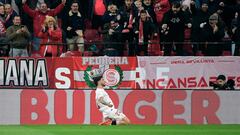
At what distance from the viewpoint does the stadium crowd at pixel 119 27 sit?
2248 cm

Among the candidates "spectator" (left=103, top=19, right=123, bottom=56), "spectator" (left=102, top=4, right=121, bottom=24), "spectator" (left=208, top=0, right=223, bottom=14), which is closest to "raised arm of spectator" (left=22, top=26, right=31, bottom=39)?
"spectator" (left=103, top=19, right=123, bottom=56)

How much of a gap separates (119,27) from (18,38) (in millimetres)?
3128

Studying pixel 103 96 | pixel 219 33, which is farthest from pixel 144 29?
pixel 103 96

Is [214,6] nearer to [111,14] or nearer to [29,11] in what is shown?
[111,14]

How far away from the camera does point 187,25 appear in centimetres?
2373

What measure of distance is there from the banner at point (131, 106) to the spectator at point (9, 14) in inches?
97.0

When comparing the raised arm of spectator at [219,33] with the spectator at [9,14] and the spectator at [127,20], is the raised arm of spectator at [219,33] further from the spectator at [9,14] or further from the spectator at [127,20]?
the spectator at [9,14]

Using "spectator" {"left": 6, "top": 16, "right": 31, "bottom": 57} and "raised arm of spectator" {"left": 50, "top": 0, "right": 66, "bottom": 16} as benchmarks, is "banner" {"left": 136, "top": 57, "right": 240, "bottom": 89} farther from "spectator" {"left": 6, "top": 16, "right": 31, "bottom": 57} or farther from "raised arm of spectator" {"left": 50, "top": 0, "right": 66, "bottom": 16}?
"raised arm of spectator" {"left": 50, "top": 0, "right": 66, "bottom": 16}

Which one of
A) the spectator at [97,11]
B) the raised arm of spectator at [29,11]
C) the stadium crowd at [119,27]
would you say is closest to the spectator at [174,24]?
the stadium crowd at [119,27]

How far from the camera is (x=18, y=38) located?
22438mm

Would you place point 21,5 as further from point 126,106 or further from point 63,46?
point 126,106

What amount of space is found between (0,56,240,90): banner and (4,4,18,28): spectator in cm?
175

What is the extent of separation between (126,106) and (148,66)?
129cm

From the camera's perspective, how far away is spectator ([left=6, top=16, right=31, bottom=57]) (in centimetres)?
2228
